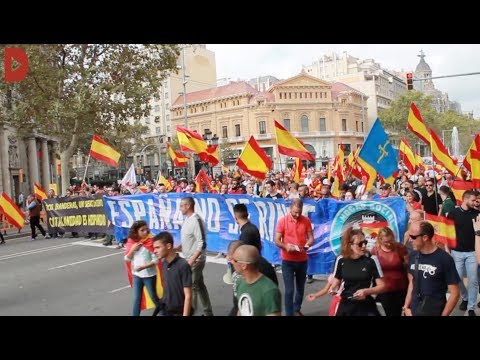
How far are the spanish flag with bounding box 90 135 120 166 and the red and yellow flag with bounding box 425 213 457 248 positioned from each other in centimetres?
940

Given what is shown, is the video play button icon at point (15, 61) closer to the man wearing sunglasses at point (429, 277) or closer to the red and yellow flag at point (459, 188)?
the man wearing sunglasses at point (429, 277)

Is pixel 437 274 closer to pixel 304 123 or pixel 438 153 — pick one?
pixel 438 153

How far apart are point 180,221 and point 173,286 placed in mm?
6859

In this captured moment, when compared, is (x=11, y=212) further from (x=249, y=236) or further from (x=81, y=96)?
(x=249, y=236)

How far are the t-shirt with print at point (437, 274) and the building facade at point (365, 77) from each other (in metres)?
78.1

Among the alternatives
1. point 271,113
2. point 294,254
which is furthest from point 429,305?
point 271,113

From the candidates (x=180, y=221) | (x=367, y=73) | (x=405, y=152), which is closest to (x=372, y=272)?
(x=180, y=221)

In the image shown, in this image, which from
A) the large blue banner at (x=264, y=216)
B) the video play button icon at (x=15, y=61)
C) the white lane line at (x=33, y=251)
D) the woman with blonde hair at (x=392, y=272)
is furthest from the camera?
the white lane line at (x=33, y=251)

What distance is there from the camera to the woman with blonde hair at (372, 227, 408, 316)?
4.79 meters

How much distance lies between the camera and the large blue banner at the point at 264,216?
25.5ft

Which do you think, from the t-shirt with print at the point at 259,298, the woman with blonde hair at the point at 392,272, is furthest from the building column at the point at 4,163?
the t-shirt with print at the point at 259,298

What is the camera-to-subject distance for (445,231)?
6949 millimetres

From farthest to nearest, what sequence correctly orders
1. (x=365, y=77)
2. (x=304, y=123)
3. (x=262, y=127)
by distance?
(x=365, y=77), (x=304, y=123), (x=262, y=127)

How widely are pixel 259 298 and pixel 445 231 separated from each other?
13.7 feet
